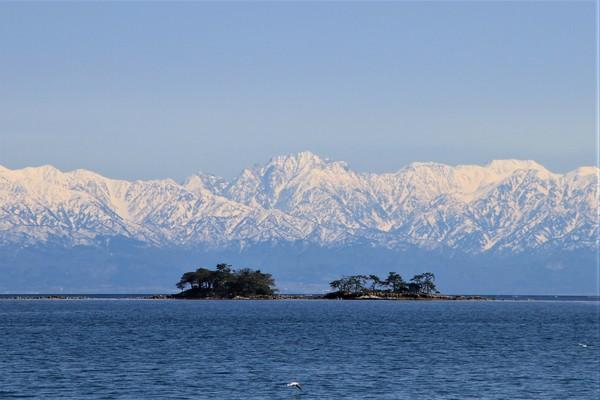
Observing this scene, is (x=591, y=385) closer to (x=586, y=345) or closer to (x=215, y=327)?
(x=586, y=345)

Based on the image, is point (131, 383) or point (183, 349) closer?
point (131, 383)

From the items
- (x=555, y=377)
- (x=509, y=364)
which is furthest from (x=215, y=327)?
(x=555, y=377)

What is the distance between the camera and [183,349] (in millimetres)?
126062

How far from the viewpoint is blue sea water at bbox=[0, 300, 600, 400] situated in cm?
→ 8894

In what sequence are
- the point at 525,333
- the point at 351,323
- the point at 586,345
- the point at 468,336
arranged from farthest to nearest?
the point at 351,323, the point at 525,333, the point at 468,336, the point at 586,345

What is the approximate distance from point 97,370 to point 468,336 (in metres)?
65.1

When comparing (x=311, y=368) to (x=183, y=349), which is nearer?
(x=311, y=368)

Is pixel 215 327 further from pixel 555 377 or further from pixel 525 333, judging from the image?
pixel 555 377

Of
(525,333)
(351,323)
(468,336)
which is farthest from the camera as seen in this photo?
(351,323)

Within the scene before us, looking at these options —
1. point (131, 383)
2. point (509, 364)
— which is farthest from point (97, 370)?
point (509, 364)

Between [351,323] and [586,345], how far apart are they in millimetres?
57775

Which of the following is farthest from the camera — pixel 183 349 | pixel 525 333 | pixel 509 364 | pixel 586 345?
pixel 525 333

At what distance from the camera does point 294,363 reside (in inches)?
4336

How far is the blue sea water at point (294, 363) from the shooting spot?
3501 inches
